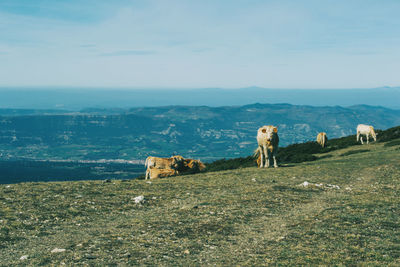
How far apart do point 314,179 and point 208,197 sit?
776cm

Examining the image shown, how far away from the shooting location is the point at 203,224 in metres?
10.4

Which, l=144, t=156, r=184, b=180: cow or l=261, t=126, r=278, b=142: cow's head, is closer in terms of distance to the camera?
l=261, t=126, r=278, b=142: cow's head

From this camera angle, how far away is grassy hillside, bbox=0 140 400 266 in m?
7.71

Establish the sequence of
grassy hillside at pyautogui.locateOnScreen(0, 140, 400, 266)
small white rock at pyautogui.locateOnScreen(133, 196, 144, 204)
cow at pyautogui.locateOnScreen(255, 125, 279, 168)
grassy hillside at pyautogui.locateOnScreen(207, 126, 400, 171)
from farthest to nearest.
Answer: grassy hillside at pyautogui.locateOnScreen(207, 126, 400, 171) < cow at pyautogui.locateOnScreen(255, 125, 279, 168) < small white rock at pyautogui.locateOnScreen(133, 196, 144, 204) < grassy hillside at pyautogui.locateOnScreen(0, 140, 400, 266)

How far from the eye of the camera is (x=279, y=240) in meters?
8.94

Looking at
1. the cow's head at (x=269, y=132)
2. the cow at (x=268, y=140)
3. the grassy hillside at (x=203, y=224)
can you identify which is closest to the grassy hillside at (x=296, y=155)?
the cow at (x=268, y=140)

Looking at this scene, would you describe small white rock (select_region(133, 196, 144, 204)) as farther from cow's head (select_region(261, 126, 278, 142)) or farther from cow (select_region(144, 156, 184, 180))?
cow's head (select_region(261, 126, 278, 142))

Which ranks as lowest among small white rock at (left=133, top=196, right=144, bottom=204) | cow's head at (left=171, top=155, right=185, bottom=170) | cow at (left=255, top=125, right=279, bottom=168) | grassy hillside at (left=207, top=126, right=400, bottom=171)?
grassy hillside at (left=207, top=126, right=400, bottom=171)

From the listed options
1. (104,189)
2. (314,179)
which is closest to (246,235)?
(104,189)

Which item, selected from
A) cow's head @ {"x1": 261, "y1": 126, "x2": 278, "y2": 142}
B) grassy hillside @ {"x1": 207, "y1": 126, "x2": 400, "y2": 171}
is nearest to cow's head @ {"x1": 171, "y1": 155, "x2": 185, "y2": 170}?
grassy hillside @ {"x1": 207, "y1": 126, "x2": 400, "y2": 171}

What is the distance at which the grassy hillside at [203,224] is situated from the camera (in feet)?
25.3

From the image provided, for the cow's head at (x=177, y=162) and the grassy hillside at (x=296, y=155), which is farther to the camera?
the grassy hillside at (x=296, y=155)

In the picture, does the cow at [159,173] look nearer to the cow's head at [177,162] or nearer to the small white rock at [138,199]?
the cow's head at [177,162]

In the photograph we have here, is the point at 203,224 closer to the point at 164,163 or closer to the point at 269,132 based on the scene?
the point at 269,132
